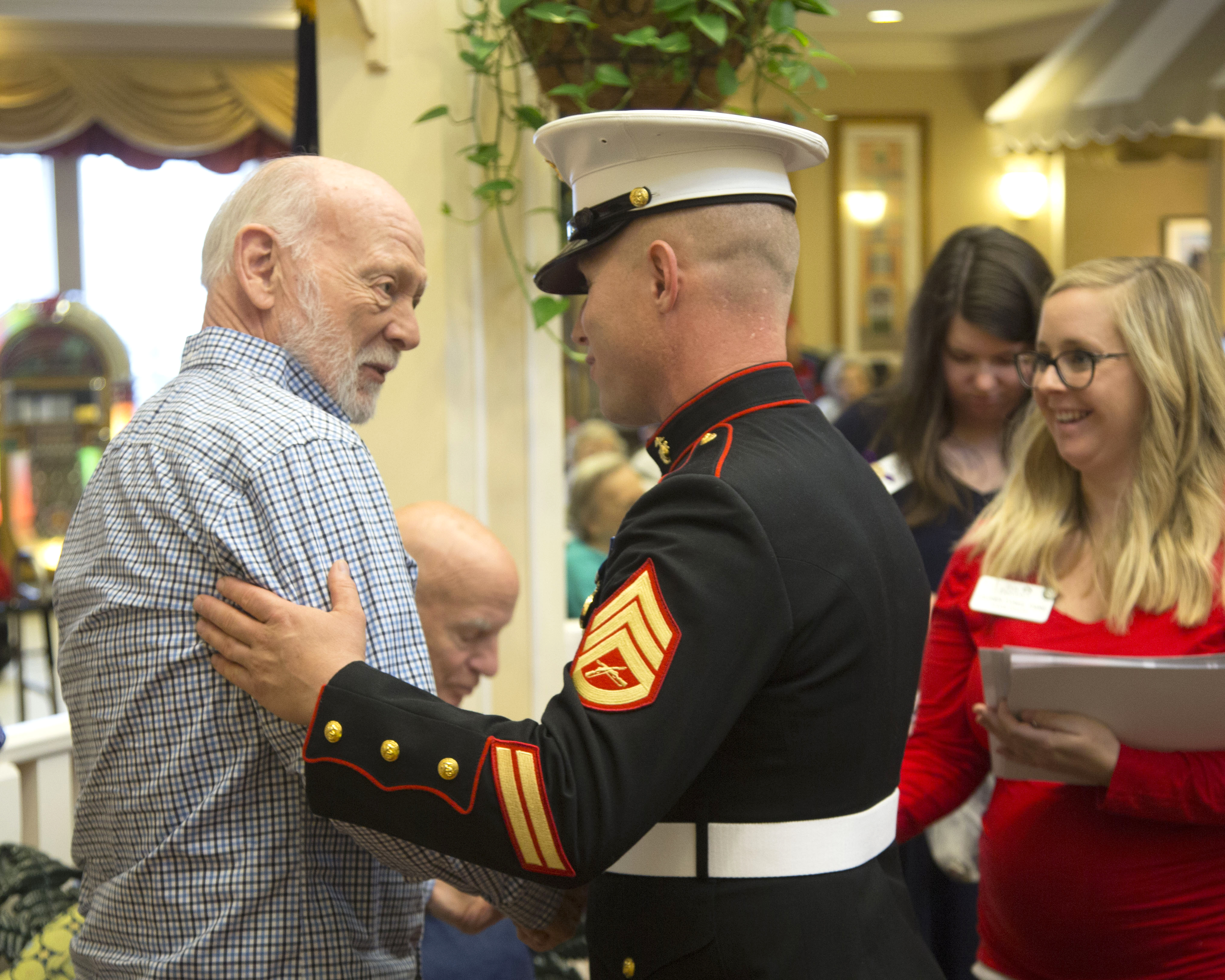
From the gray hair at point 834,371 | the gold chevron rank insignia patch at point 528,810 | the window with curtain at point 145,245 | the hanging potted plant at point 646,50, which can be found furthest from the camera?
the window with curtain at point 145,245

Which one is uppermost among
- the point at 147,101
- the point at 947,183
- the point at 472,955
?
the point at 147,101

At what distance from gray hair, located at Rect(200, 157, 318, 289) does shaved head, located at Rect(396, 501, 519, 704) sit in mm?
596

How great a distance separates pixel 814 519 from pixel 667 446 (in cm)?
18

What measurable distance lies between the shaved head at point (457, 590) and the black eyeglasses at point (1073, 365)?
0.81m

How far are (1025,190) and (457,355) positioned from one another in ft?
24.3

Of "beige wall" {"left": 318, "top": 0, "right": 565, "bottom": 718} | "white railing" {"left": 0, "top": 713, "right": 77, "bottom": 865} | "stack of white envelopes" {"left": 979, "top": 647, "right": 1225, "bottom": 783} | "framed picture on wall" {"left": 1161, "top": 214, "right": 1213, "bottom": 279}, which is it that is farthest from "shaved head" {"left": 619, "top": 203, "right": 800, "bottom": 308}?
"framed picture on wall" {"left": 1161, "top": 214, "right": 1213, "bottom": 279}

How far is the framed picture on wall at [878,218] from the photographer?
28.3 feet

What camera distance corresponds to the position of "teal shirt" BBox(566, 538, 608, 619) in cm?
371

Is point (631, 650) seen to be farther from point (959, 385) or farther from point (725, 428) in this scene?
point (959, 385)

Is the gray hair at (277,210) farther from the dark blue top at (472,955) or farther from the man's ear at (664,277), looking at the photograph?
the dark blue top at (472,955)

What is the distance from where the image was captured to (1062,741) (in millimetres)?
1503

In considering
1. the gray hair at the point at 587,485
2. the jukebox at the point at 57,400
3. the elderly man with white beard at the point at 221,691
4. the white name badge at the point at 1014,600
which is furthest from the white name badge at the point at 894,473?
the jukebox at the point at 57,400

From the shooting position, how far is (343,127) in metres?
2.19

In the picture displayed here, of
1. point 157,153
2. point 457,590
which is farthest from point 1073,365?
point 157,153
